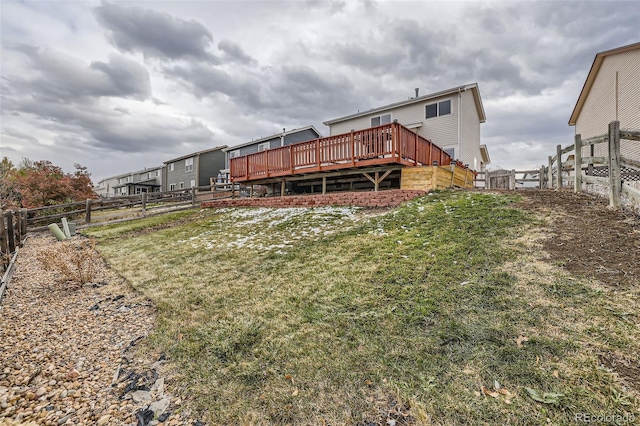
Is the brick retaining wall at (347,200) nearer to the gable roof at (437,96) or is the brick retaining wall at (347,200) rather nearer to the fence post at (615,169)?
the fence post at (615,169)

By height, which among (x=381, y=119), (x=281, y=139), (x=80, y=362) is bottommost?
(x=80, y=362)

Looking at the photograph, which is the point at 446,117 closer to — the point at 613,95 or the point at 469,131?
the point at 469,131

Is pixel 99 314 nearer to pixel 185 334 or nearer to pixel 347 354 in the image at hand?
pixel 185 334

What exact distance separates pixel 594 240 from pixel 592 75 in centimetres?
1695

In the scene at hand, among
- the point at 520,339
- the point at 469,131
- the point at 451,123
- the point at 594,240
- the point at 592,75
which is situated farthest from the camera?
the point at 469,131

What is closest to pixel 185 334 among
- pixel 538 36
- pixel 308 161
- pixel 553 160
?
pixel 308 161

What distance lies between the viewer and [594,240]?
3.87 meters

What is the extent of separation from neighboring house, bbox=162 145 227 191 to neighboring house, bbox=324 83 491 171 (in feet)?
65.8

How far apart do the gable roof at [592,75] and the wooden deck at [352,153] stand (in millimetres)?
8696

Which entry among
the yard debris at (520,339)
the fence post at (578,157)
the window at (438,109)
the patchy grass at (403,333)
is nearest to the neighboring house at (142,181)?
the window at (438,109)

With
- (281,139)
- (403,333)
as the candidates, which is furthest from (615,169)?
(281,139)

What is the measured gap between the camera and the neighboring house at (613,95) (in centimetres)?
1157

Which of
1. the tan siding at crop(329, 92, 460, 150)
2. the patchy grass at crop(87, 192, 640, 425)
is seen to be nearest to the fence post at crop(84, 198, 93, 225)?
the patchy grass at crop(87, 192, 640, 425)

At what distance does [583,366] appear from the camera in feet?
6.57
